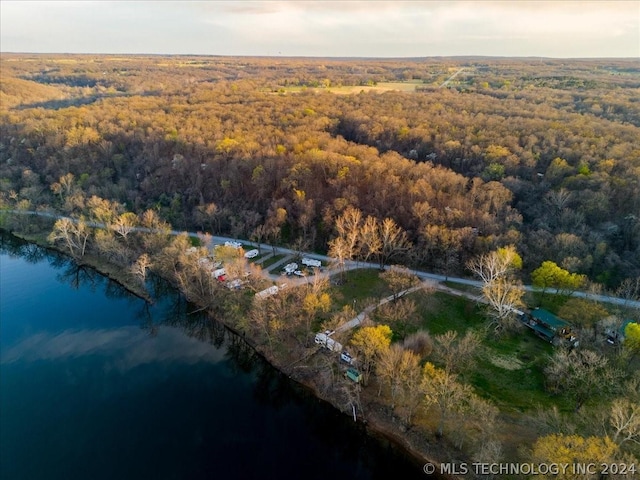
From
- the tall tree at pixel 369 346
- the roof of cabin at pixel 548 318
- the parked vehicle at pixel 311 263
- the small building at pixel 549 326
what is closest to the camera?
the tall tree at pixel 369 346

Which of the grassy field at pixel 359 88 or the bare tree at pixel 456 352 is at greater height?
the grassy field at pixel 359 88

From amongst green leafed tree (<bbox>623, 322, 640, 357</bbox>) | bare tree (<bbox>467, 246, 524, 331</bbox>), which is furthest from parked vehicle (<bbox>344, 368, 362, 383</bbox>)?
green leafed tree (<bbox>623, 322, 640, 357</bbox>)

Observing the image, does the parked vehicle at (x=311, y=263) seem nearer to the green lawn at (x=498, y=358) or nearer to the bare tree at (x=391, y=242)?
the bare tree at (x=391, y=242)

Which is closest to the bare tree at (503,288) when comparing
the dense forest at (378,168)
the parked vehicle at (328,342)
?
the dense forest at (378,168)

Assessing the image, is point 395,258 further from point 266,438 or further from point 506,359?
point 266,438

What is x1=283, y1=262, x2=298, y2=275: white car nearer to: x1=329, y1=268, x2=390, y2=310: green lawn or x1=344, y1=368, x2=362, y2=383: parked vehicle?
x1=329, y1=268, x2=390, y2=310: green lawn
